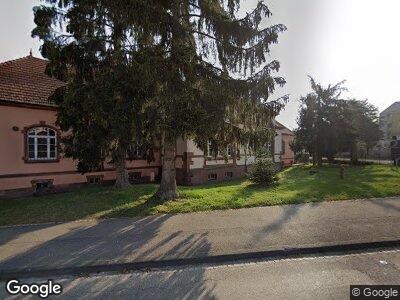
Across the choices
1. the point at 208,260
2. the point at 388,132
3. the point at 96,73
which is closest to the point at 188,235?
the point at 208,260

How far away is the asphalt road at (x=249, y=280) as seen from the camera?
4555mm

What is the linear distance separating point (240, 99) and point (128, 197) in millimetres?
5725

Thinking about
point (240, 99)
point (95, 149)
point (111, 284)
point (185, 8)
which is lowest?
point (111, 284)

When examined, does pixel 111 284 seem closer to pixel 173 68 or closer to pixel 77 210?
pixel 77 210

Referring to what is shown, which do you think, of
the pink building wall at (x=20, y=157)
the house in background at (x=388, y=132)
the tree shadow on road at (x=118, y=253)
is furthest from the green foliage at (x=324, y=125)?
the house in background at (x=388, y=132)

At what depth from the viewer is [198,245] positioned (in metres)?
6.45

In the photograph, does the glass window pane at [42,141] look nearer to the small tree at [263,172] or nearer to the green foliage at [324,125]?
the small tree at [263,172]

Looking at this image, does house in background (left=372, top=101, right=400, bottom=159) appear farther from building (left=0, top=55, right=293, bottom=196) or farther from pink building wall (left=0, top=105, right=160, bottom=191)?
pink building wall (left=0, top=105, right=160, bottom=191)

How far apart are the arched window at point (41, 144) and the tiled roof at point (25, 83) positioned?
56.0 inches

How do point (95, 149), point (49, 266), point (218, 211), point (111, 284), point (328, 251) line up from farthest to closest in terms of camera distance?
point (95, 149)
point (218, 211)
point (328, 251)
point (49, 266)
point (111, 284)

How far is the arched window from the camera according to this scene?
50.2 feet

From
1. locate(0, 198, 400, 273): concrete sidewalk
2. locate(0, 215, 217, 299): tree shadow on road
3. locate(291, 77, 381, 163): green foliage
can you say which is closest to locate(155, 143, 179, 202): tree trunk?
locate(0, 198, 400, 273): concrete sidewalk

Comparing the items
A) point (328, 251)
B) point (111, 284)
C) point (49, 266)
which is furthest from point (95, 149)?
point (328, 251)

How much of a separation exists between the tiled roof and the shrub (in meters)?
10.2
